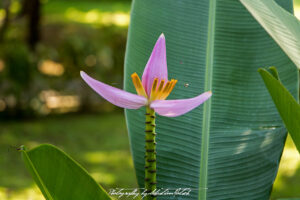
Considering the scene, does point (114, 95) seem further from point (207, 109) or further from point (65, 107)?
point (65, 107)

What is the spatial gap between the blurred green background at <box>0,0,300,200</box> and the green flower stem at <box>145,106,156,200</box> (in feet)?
7.59

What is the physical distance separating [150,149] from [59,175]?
0.32 ft

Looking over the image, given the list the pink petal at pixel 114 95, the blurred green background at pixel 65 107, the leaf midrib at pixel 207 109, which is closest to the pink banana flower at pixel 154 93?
the pink petal at pixel 114 95

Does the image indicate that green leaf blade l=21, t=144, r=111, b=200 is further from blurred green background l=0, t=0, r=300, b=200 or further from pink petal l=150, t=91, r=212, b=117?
blurred green background l=0, t=0, r=300, b=200

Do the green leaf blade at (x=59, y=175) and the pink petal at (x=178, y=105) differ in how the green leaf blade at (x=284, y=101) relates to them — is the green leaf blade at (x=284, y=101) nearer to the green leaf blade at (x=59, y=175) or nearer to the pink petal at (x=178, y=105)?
the pink petal at (x=178, y=105)

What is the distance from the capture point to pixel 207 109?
67 centimetres

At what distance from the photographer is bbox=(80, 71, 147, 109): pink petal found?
0.43m

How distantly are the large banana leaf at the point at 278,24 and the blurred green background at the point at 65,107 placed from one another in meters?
2.33

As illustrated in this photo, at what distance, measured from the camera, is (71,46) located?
12.6 feet

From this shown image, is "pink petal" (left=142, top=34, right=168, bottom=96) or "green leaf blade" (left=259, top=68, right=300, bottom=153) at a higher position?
"pink petal" (left=142, top=34, right=168, bottom=96)

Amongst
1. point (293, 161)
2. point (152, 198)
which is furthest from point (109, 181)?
point (152, 198)

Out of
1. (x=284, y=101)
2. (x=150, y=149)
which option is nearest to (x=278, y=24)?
(x=284, y=101)

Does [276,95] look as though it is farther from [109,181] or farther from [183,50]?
[109,181]

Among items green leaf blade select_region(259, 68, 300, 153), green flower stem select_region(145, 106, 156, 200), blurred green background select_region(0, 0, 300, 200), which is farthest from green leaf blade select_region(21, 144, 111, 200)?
blurred green background select_region(0, 0, 300, 200)
